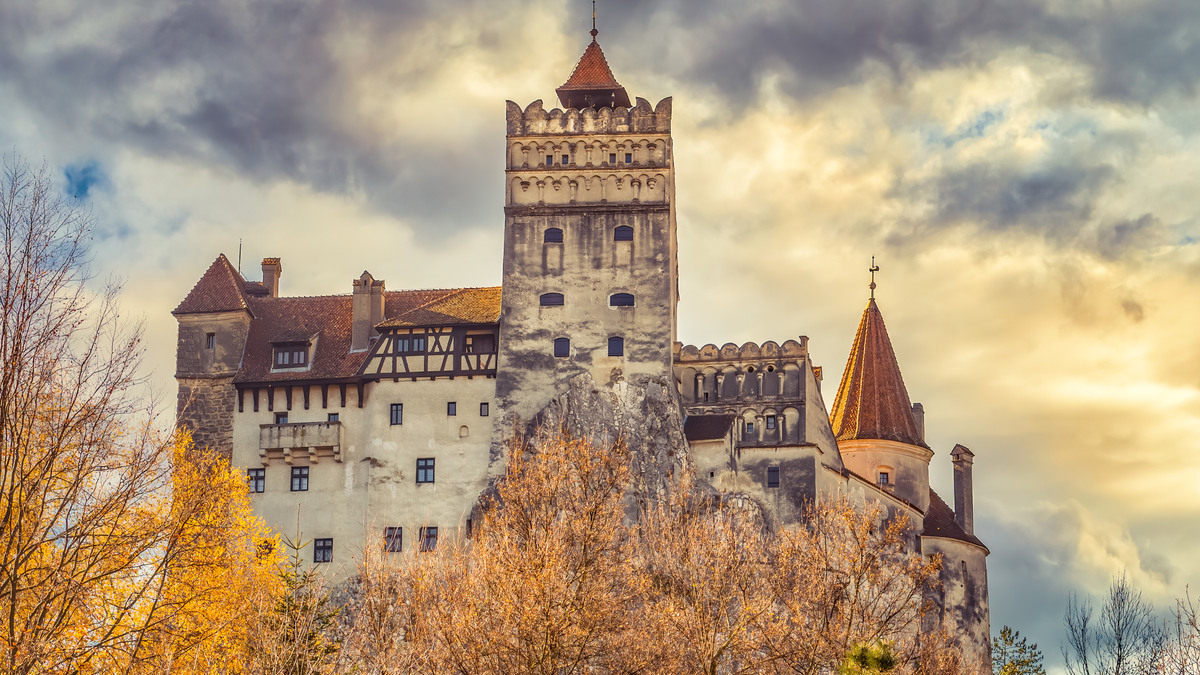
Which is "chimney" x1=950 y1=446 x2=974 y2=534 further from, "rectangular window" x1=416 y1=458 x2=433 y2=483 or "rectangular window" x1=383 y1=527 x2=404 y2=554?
"rectangular window" x1=383 y1=527 x2=404 y2=554

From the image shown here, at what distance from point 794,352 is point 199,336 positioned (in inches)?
902

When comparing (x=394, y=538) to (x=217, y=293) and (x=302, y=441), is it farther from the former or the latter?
(x=217, y=293)

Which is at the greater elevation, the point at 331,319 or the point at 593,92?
the point at 593,92

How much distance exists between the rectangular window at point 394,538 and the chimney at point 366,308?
7.95 metres

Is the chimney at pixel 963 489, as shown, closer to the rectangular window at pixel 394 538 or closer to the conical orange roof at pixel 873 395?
the conical orange roof at pixel 873 395

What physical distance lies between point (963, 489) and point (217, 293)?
101 feet

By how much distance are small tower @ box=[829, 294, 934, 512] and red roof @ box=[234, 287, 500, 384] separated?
48.4ft

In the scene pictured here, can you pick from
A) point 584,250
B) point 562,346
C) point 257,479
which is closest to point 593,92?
point 584,250

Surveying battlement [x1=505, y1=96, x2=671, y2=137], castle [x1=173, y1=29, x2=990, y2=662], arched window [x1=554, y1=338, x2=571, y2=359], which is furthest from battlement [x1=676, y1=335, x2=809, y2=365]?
battlement [x1=505, y1=96, x2=671, y2=137]

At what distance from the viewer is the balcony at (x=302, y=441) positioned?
5594 cm

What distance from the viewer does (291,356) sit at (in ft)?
191

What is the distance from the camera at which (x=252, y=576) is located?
41812 mm

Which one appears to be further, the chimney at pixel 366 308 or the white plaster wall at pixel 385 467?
the chimney at pixel 366 308

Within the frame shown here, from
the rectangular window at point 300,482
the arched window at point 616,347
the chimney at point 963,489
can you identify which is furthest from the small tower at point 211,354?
the chimney at point 963,489
